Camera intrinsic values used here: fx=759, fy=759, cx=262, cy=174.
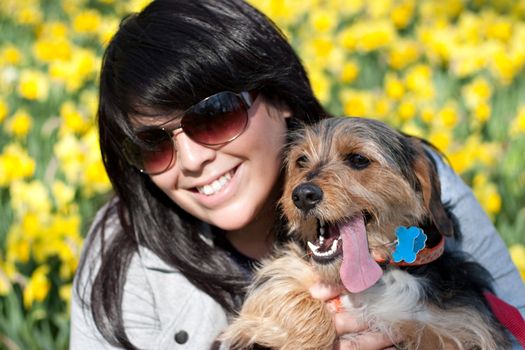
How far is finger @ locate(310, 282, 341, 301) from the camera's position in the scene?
2.61 m

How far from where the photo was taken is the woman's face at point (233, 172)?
270 centimetres

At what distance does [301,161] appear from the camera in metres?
2.76

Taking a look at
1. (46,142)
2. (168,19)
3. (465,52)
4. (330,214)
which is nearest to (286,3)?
(465,52)

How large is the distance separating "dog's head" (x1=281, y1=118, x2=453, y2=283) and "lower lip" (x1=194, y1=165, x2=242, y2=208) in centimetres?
19

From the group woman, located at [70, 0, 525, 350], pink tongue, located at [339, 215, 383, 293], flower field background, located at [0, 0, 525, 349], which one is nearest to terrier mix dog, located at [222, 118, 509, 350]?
pink tongue, located at [339, 215, 383, 293]

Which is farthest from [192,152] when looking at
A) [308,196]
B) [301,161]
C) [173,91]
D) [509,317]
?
[509,317]

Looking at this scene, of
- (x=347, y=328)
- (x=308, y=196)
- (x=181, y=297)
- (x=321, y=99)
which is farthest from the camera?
(x=321, y=99)

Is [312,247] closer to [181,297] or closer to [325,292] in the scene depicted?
[325,292]

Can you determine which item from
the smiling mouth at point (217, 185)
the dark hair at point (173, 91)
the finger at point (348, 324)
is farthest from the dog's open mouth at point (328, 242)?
the dark hair at point (173, 91)

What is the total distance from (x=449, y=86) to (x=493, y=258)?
2585mm

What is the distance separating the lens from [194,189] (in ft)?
9.24

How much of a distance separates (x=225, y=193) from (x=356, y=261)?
59cm

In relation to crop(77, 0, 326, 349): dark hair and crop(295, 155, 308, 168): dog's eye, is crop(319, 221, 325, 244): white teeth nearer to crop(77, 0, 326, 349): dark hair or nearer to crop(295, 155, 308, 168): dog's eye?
crop(295, 155, 308, 168): dog's eye

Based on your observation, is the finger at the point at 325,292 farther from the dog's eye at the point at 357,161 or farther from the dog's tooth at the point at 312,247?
the dog's eye at the point at 357,161
